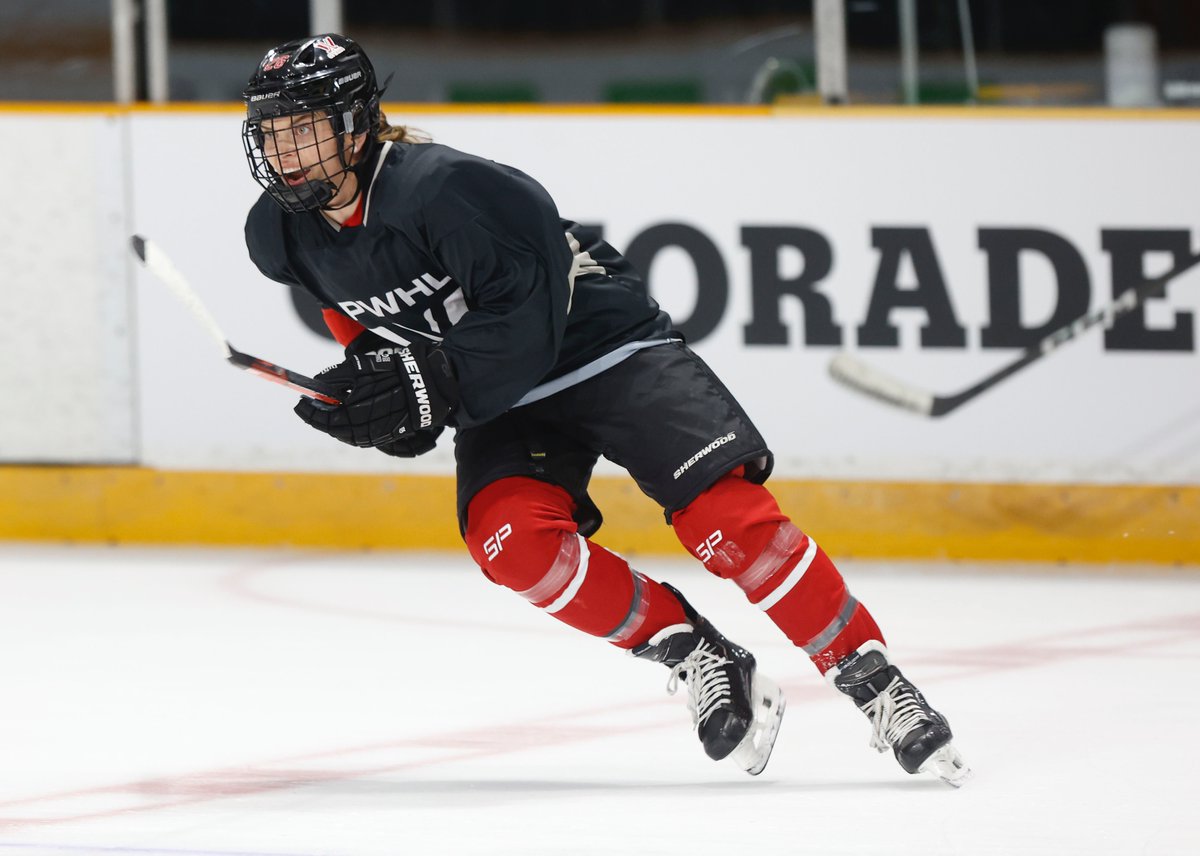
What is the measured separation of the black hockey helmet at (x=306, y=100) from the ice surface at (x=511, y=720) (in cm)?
84

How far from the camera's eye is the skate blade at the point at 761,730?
2588 millimetres

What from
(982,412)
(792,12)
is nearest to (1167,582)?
(982,412)

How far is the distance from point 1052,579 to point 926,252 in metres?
0.82

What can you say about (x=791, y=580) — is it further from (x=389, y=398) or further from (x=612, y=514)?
(x=612, y=514)

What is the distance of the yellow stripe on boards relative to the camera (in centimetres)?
432

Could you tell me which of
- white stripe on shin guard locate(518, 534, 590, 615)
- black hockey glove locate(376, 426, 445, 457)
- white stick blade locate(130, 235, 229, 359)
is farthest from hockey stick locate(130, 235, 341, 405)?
white stripe on shin guard locate(518, 534, 590, 615)

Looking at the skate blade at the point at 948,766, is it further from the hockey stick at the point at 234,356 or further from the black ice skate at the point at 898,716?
the hockey stick at the point at 234,356

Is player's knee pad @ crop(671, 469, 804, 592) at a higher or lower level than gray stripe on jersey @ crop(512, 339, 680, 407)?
lower

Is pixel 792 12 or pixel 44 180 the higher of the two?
pixel 792 12

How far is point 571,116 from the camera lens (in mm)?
4465

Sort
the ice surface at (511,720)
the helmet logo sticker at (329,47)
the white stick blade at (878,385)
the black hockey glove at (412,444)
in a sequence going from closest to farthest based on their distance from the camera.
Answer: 1. the ice surface at (511,720)
2. the helmet logo sticker at (329,47)
3. the black hockey glove at (412,444)
4. the white stick blade at (878,385)

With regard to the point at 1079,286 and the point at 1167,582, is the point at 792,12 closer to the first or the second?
the point at 1079,286

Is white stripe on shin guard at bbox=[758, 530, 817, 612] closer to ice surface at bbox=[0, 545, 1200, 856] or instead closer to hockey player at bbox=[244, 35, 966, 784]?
hockey player at bbox=[244, 35, 966, 784]

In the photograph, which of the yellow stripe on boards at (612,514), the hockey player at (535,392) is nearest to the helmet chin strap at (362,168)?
the hockey player at (535,392)
